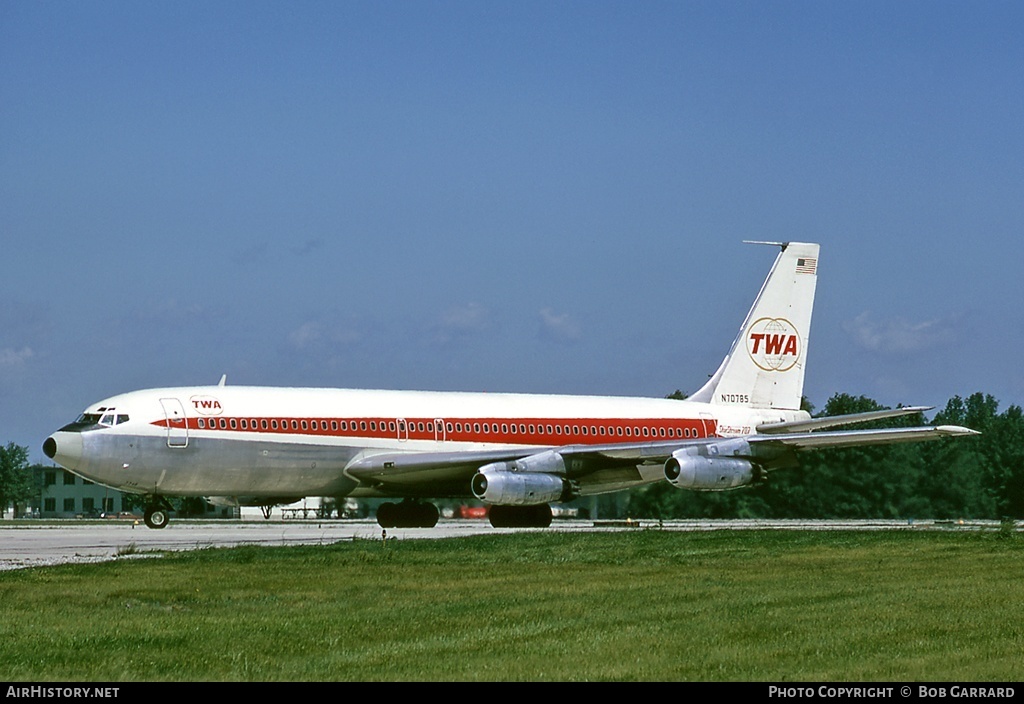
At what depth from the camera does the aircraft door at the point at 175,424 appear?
4097 centimetres

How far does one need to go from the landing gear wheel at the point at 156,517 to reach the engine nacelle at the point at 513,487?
29.2 feet

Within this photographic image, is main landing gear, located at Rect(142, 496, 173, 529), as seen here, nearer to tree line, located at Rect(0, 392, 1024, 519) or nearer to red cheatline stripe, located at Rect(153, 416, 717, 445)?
red cheatline stripe, located at Rect(153, 416, 717, 445)

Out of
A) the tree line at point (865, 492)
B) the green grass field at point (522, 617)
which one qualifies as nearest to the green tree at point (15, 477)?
the tree line at point (865, 492)

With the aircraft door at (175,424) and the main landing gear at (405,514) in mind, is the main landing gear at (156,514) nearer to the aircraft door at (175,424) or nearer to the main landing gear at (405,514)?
the aircraft door at (175,424)

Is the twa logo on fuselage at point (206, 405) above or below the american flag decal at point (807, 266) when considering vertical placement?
below

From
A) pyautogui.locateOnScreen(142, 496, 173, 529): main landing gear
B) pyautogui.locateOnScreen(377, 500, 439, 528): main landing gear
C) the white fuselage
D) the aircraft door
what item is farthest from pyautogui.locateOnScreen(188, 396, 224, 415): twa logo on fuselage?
pyautogui.locateOnScreen(377, 500, 439, 528): main landing gear

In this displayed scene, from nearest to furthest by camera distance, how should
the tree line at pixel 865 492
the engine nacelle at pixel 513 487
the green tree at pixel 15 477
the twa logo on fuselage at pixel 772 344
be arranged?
the engine nacelle at pixel 513 487 < the tree line at pixel 865 492 < the twa logo on fuselage at pixel 772 344 < the green tree at pixel 15 477

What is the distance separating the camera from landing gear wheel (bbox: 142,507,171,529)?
44.1 m

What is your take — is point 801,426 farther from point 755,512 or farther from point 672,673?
point 672,673

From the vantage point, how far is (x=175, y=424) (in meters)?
41.1

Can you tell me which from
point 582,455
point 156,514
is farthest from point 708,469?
point 156,514

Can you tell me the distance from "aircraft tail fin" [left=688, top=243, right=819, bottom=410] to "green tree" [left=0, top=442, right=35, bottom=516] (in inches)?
4144

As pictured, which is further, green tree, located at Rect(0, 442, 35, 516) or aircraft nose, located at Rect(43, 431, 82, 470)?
green tree, located at Rect(0, 442, 35, 516)
